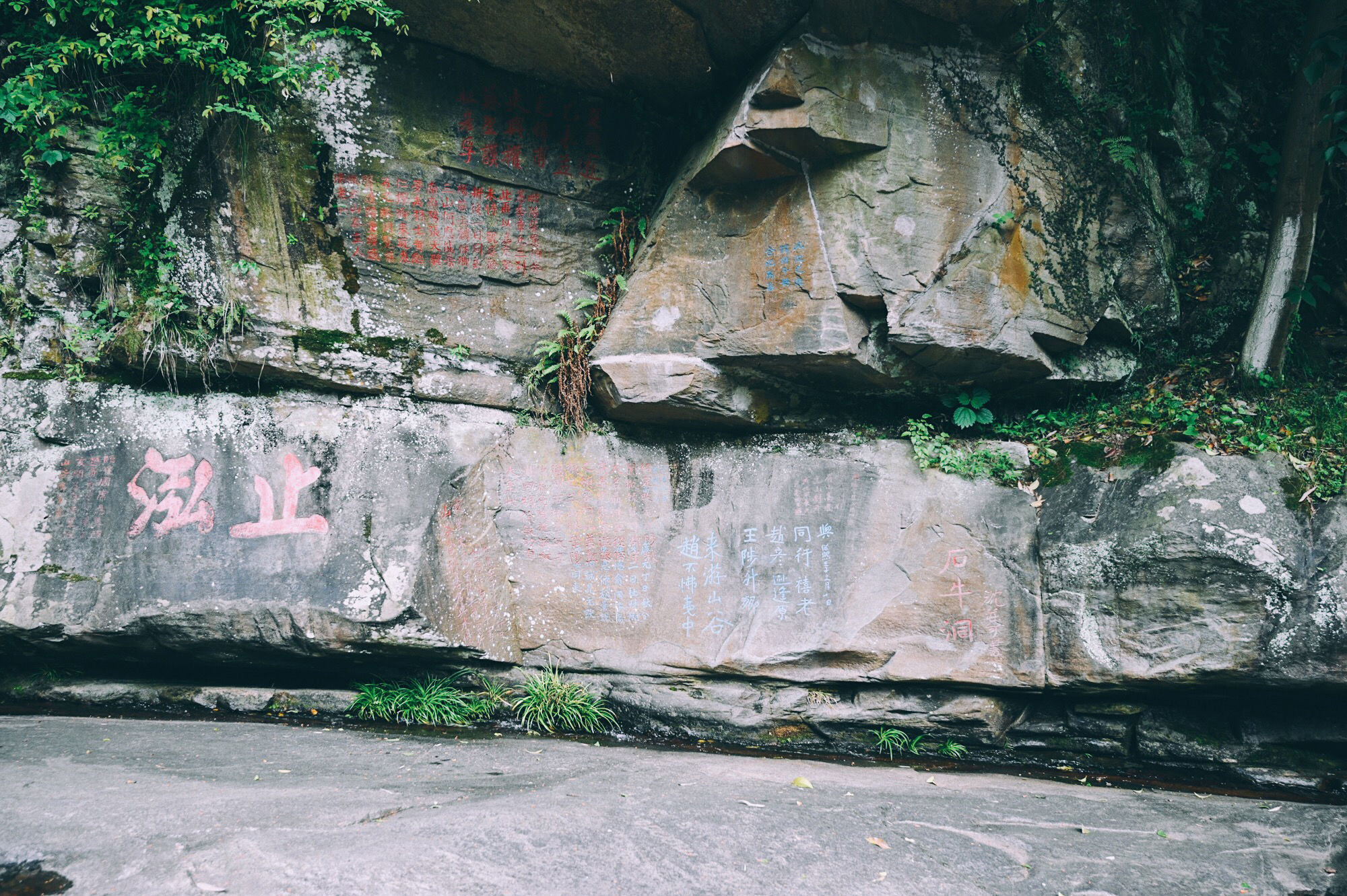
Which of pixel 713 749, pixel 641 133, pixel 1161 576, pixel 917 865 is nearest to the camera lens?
pixel 917 865

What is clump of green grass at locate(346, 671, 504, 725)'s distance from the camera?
5062 millimetres

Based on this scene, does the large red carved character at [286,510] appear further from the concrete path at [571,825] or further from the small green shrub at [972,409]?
the small green shrub at [972,409]

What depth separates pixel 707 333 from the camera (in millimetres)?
5441

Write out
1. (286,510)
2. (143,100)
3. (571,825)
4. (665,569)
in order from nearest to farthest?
1. (571,825)
2. (286,510)
3. (143,100)
4. (665,569)

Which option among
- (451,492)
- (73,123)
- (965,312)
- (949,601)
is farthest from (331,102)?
(949,601)

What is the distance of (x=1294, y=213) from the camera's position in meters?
5.14

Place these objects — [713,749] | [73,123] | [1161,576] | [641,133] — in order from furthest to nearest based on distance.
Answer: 1. [641,133]
2. [73,123]
3. [713,749]
4. [1161,576]

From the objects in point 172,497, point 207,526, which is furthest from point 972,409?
point 172,497

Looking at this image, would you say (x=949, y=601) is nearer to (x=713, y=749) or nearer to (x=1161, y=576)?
(x=1161, y=576)

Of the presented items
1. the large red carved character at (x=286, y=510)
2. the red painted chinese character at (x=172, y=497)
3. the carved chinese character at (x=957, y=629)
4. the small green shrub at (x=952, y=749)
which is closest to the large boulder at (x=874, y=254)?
the carved chinese character at (x=957, y=629)

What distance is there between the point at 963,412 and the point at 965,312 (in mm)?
752

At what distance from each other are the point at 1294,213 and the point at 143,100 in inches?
305

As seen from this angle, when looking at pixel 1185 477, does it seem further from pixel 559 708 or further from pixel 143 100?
pixel 143 100

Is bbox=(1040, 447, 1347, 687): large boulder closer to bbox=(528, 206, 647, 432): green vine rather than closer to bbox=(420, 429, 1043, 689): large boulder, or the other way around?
bbox=(420, 429, 1043, 689): large boulder
